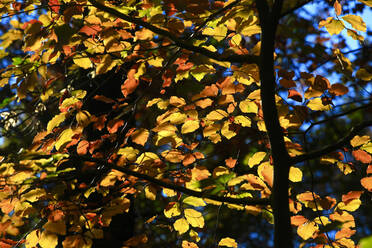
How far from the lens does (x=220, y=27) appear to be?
185cm

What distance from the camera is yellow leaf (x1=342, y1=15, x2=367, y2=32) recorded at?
5.84 feet

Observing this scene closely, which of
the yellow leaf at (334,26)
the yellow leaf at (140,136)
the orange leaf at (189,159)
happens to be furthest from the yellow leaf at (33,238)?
the yellow leaf at (334,26)

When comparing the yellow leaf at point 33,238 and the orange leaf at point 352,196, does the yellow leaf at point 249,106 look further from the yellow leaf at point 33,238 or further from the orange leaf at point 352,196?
the yellow leaf at point 33,238

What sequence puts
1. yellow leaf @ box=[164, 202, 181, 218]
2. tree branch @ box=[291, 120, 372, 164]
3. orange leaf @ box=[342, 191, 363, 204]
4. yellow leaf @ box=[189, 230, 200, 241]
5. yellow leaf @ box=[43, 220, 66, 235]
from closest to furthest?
tree branch @ box=[291, 120, 372, 164] → yellow leaf @ box=[43, 220, 66, 235] → orange leaf @ box=[342, 191, 363, 204] → yellow leaf @ box=[164, 202, 181, 218] → yellow leaf @ box=[189, 230, 200, 241]

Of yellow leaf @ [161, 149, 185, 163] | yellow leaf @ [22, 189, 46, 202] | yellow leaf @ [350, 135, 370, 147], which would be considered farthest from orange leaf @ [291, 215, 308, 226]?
yellow leaf @ [22, 189, 46, 202]

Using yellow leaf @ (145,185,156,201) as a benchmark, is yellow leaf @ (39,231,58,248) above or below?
below

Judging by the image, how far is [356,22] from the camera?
180 centimetres

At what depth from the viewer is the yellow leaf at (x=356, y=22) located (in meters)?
1.78

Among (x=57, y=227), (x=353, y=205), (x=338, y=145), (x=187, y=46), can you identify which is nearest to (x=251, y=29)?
(x=187, y=46)

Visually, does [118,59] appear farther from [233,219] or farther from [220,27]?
[233,219]

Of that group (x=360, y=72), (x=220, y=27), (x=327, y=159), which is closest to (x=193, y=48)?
(x=220, y=27)

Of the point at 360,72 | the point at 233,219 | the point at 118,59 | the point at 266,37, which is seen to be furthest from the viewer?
the point at 233,219

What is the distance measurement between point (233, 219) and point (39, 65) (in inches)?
209

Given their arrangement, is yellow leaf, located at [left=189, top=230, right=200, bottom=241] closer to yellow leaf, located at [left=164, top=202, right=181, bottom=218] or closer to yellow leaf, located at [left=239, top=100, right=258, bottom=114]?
yellow leaf, located at [left=164, top=202, right=181, bottom=218]
